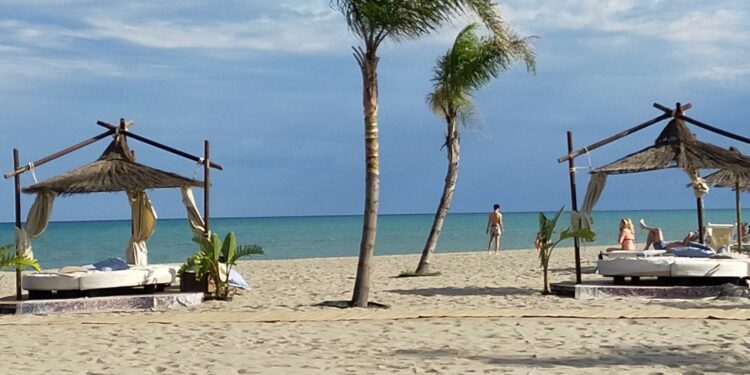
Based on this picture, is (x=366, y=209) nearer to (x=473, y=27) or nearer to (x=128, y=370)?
(x=128, y=370)

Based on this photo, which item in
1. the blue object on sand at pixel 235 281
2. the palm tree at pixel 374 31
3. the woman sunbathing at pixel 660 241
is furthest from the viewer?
the woman sunbathing at pixel 660 241

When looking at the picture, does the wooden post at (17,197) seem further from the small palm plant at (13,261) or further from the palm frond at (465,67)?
the palm frond at (465,67)

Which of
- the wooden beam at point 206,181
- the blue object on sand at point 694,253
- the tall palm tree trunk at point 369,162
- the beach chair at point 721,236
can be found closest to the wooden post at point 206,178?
the wooden beam at point 206,181

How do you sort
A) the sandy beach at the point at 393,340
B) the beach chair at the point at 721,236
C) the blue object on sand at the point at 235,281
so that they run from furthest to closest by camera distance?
the beach chair at the point at 721,236, the blue object on sand at the point at 235,281, the sandy beach at the point at 393,340

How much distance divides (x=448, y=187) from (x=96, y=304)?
7.09 m

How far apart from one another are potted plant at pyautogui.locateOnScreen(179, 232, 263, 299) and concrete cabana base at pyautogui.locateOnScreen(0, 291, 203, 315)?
1.75ft

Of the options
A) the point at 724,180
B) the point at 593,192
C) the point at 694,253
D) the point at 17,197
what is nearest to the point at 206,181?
the point at 17,197

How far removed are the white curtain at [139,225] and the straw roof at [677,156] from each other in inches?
241

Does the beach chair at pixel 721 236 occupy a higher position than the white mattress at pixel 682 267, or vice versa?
the beach chair at pixel 721 236

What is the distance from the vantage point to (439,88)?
1683 centimetres

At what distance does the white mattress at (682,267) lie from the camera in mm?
11805

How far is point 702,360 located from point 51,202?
8371mm

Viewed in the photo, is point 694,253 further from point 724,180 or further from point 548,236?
point 724,180

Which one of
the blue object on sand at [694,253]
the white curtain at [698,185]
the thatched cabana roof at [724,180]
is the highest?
the thatched cabana roof at [724,180]
